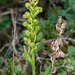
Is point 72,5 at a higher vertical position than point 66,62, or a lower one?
higher

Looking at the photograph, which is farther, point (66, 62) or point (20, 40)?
point (20, 40)

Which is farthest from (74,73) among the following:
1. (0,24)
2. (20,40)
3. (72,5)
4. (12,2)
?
(12,2)

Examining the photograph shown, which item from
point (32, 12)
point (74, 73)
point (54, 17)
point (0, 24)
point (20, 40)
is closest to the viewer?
point (32, 12)

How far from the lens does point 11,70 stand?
1.59m

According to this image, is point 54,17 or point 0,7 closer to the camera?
point 54,17

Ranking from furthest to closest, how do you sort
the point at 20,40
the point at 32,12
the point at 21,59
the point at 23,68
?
the point at 20,40, the point at 21,59, the point at 23,68, the point at 32,12

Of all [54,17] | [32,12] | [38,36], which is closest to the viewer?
[32,12]

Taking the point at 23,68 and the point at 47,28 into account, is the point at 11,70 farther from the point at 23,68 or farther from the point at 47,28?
the point at 47,28

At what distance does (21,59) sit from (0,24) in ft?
4.35

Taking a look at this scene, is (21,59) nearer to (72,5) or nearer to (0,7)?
(72,5)

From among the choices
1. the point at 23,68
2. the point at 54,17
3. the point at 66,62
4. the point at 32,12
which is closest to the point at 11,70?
the point at 23,68

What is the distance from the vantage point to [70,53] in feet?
5.23

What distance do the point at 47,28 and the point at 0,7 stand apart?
4.28 ft

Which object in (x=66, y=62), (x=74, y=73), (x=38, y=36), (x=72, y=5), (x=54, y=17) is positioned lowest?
(x=74, y=73)
